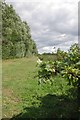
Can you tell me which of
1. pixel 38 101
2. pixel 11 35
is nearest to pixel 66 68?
pixel 38 101

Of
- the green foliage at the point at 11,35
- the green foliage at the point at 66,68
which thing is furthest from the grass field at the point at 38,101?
the green foliage at the point at 11,35

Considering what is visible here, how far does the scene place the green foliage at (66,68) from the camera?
982cm

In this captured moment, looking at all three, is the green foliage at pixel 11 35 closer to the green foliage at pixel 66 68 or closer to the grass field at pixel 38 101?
the grass field at pixel 38 101

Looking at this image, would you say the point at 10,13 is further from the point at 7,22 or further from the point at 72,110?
the point at 72,110

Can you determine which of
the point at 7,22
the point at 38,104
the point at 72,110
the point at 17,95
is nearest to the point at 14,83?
the point at 17,95

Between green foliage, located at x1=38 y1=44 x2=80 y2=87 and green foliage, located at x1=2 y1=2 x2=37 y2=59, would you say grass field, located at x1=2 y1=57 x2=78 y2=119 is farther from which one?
green foliage, located at x1=2 y1=2 x2=37 y2=59

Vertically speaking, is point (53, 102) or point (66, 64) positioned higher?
point (66, 64)

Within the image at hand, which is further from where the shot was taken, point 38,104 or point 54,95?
point 54,95

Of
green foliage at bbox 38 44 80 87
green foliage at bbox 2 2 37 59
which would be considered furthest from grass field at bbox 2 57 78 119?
green foliage at bbox 2 2 37 59

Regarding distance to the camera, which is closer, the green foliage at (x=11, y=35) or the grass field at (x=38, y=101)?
the grass field at (x=38, y=101)

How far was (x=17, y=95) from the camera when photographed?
69.4 ft

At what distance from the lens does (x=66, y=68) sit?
32.7 ft

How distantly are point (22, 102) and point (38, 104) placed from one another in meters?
1.50

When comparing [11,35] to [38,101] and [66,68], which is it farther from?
[66,68]
